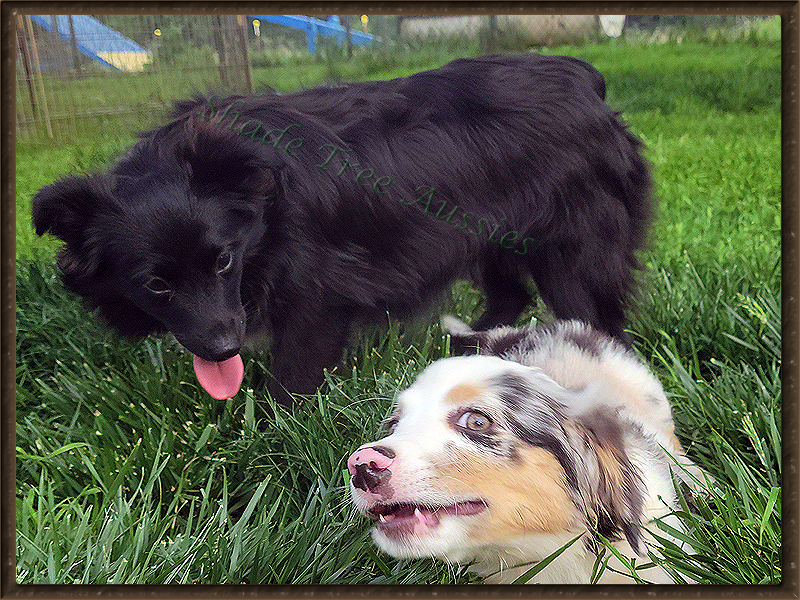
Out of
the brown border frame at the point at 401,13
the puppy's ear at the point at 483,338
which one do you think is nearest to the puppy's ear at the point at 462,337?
the puppy's ear at the point at 483,338

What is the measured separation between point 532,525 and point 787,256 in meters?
0.83

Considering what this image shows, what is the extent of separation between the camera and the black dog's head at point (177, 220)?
165 centimetres

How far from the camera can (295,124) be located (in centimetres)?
175

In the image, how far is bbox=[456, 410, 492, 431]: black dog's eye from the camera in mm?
1306

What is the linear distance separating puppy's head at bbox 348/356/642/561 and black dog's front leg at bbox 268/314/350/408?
1.91ft

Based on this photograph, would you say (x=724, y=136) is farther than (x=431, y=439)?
Yes

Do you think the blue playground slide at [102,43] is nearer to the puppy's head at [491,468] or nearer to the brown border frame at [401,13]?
the brown border frame at [401,13]

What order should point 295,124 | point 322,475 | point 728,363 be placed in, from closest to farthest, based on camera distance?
point 322,475 → point 295,124 → point 728,363

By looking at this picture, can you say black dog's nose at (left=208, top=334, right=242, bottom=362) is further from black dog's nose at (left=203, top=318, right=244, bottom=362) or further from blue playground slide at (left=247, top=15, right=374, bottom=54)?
blue playground slide at (left=247, top=15, right=374, bottom=54)

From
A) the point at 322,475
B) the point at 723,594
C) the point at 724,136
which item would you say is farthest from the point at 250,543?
the point at 724,136

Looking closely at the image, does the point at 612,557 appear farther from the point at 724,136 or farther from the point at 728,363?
the point at 724,136

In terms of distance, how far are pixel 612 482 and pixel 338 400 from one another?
30.1 inches

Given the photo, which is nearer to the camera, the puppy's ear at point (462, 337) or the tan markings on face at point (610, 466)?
the tan markings on face at point (610, 466)

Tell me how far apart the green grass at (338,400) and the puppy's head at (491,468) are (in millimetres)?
162
